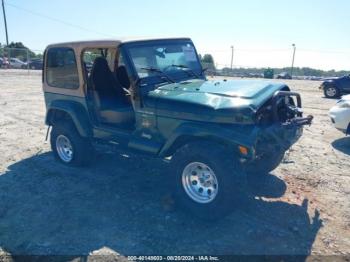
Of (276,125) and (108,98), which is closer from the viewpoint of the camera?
(276,125)

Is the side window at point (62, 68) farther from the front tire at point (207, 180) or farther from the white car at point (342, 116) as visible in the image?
the white car at point (342, 116)

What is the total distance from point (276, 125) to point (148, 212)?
6.34ft

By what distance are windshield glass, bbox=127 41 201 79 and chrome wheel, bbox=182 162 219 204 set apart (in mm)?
1504

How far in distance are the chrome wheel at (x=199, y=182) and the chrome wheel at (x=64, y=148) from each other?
2.61 metres

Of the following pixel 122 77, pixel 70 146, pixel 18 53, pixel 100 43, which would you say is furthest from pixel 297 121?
pixel 18 53

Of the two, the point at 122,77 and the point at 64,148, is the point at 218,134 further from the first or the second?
the point at 64,148

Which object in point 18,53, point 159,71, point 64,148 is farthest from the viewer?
point 18,53

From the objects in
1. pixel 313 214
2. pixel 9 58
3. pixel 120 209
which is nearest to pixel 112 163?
pixel 120 209

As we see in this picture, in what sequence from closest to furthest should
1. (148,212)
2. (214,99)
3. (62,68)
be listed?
(214,99), (148,212), (62,68)

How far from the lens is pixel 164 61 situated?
488 cm

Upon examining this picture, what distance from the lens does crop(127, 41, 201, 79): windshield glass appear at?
4.54 meters

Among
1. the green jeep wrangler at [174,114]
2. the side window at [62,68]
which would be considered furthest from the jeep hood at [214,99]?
the side window at [62,68]

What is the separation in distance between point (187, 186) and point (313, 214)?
65.4 inches

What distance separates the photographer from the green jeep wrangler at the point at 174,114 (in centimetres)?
361
